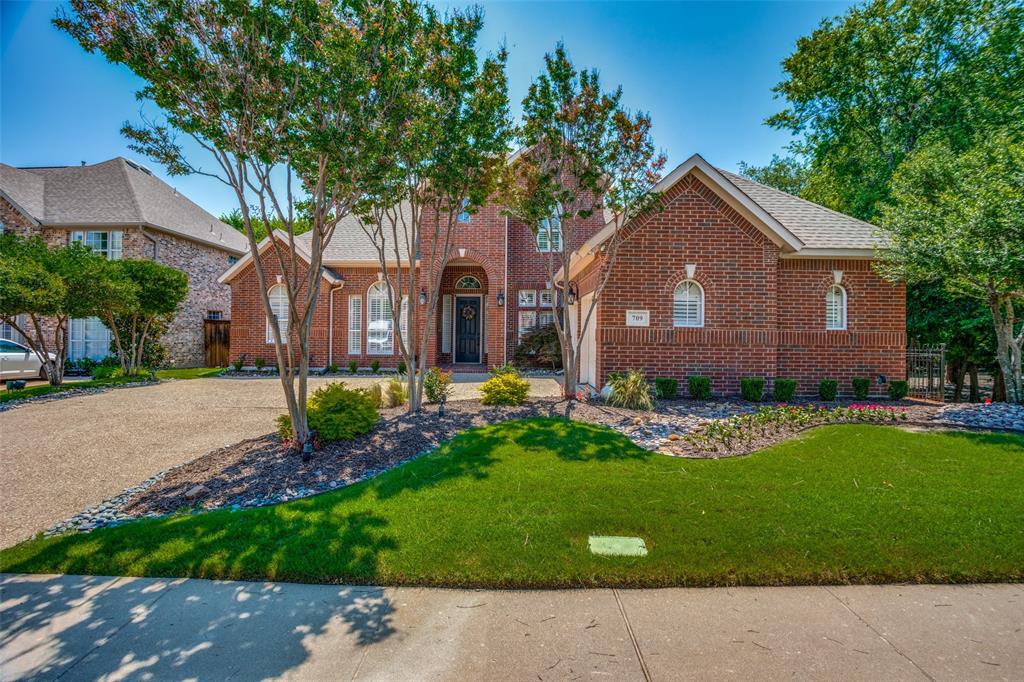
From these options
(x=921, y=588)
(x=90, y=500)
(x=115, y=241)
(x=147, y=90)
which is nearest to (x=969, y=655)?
(x=921, y=588)

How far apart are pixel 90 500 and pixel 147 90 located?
492 cm

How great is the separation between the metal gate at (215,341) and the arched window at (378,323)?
819cm

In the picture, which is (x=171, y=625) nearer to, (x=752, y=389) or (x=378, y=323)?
(x=752, y=389)

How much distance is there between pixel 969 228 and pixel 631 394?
6928 millimetres

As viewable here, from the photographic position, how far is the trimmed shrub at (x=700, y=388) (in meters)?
10.3

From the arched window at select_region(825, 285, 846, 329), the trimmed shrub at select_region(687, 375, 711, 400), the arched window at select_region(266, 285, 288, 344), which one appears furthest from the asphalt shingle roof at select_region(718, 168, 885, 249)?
the arched window at select_region(266, 285, 288, 344)

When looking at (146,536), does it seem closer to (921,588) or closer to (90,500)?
(90,500)

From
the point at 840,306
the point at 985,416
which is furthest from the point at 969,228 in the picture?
the point at 985,416

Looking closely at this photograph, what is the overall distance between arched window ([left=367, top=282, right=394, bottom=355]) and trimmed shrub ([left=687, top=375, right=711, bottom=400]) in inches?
429

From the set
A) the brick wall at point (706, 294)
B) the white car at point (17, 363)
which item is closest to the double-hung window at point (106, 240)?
the white car at point (17, 363)

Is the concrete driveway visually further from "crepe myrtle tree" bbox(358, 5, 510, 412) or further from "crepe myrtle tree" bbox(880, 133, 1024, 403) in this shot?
"crepe myrtle tree" bbox(880, 133, 1024, 403)

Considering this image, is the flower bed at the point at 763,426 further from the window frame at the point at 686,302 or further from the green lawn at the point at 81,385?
the green lawn at the point at 81,385

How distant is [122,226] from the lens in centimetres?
1853

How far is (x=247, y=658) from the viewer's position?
2705 mm
